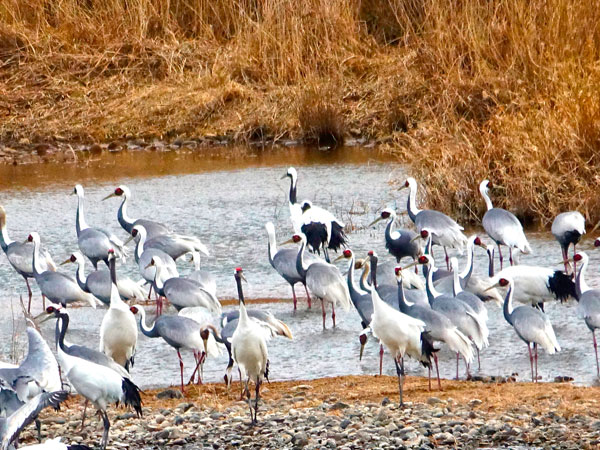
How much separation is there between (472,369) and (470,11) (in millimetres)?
9795

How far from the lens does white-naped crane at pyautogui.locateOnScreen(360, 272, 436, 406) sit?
7023 mm

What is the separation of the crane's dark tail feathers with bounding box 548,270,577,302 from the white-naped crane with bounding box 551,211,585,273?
1.29 meters

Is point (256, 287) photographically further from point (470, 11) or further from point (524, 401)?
point (470, 11)

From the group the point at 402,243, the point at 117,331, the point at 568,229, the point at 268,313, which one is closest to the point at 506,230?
the point at 568,229

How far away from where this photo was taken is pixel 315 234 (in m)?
11.0

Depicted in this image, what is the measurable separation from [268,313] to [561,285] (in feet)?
7.18

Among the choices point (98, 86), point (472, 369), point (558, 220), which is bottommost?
point (472, 369)

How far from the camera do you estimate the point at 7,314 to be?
9555 millimetres

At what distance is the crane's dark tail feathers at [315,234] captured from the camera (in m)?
11.0

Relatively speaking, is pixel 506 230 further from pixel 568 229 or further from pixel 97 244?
pixel 97 244

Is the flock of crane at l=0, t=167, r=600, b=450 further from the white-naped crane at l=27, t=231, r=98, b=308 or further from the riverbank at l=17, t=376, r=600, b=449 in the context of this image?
the riverbank at l=17, t=376, r=600, b=449

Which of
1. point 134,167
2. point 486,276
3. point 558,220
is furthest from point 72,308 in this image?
point 134,167

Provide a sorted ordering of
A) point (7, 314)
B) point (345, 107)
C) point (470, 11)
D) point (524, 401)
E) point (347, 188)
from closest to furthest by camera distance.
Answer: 1. point (524, 401)
2. point (7, 314)
3. point (347, 188)
4. point (470, 11)
5. point (345, 107)

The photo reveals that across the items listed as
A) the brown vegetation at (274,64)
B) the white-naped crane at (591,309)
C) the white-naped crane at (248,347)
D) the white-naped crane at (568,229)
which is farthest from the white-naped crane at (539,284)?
the brown vegetation at (274,64)
